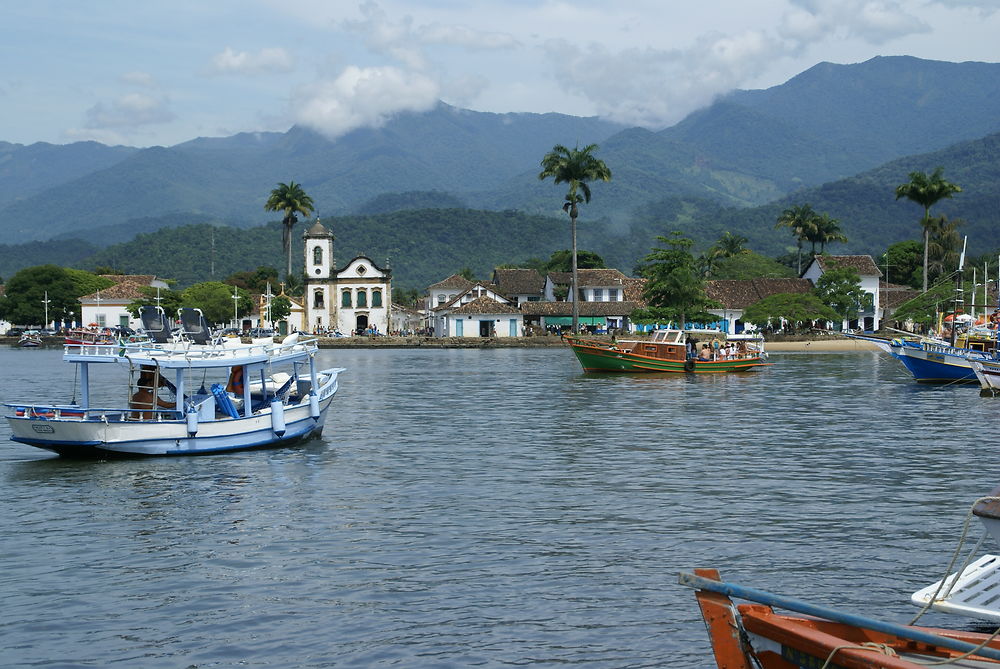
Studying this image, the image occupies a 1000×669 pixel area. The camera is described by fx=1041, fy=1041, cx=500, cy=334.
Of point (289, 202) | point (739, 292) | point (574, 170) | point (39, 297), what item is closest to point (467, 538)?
point (574, 170)

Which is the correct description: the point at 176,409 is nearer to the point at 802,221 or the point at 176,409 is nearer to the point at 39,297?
the point at 39,297

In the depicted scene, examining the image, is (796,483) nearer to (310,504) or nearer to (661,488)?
(661,488)

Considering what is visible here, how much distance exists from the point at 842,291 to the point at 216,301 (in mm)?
67383

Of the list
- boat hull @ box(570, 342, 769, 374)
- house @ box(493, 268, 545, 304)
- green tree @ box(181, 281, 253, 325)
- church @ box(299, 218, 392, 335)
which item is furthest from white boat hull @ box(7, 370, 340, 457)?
green tree @ box(181, 281, 253, 325)

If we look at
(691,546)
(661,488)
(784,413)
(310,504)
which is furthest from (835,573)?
(784,413)

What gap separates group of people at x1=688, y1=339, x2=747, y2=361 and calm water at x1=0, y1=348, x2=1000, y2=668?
25.1 m

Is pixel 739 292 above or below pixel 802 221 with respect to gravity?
below

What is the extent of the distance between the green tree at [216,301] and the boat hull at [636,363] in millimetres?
66877

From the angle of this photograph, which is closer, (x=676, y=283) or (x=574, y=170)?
(x=676, y=283)

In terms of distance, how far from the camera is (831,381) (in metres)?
54.9

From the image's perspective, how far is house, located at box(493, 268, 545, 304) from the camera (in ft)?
381

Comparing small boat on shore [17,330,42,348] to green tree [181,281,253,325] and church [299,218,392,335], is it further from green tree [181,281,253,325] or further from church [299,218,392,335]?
church [299,218,392,335]

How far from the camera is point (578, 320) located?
10669 centimetres

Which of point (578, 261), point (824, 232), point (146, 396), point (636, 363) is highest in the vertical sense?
point (824, 232)
